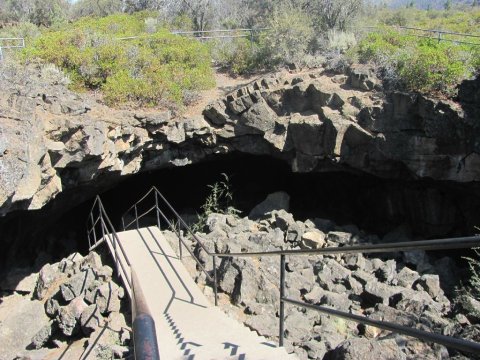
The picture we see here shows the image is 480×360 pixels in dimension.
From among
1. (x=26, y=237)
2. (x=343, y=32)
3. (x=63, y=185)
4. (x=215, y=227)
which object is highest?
(x=343, y=32)

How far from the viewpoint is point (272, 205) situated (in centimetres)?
Result: 1355

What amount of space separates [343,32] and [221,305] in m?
11.8

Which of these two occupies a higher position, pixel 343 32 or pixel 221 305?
pixel 343 32

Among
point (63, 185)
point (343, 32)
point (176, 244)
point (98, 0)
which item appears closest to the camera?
point (176, 244)

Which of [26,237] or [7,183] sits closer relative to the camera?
[7,183]

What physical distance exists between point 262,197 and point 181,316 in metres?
10.2

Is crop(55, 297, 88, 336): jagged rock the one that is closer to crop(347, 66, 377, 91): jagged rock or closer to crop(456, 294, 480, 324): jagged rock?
crop(456, 294, 480, 324): jagged rock

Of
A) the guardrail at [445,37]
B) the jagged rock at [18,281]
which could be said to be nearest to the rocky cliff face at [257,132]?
the jagged rock at [18,281]

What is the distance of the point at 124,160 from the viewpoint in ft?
38.4

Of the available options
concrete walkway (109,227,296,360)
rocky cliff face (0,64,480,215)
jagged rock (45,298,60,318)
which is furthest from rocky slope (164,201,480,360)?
jagged rock (45,298,60,318)

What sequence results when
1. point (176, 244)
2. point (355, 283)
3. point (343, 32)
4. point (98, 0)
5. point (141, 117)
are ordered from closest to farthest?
point (355, 283)
point (176, 244)
point (141, 117)
point (343, 32)
point (98, 0)

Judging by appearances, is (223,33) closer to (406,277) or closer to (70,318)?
(406,277)

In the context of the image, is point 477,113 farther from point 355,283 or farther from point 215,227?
point 215,227

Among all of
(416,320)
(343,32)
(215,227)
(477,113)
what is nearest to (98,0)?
(343,32)
